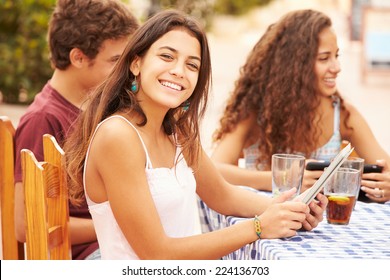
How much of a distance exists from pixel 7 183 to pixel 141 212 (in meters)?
0.67

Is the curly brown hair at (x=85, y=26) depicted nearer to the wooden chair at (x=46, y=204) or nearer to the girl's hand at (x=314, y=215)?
the wooden chair at (x=46, y=204)

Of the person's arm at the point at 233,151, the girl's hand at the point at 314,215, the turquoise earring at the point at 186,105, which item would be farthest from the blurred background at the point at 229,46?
the girl's hand at the point at 314,215

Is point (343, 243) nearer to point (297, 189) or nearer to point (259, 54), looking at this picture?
point (297, 189)

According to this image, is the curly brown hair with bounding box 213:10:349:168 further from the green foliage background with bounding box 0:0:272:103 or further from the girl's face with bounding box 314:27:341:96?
the green foliage background with bounding box 0:0:272:103

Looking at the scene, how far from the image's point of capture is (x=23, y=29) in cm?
768

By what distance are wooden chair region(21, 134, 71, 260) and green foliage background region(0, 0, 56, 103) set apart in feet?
18.0

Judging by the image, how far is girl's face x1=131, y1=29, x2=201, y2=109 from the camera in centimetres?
212

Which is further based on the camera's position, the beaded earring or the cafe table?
the beaded earring

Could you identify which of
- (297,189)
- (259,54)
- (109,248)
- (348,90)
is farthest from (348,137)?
(348,90)

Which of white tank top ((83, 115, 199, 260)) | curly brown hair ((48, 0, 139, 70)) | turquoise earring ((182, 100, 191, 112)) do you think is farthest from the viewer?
curly brown hair ((48, 0, 139, 70))

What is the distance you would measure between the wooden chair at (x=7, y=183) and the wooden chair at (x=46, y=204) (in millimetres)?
291

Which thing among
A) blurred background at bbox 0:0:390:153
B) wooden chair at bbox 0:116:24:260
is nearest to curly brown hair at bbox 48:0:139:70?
blurred background at bbox 0:0:390:153

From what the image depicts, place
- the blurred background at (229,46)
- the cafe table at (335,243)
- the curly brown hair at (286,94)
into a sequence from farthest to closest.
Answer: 1. the blurred background at (229,46)
2. the curly brown hair at (286,94)
3. the cafe table at (335,243)

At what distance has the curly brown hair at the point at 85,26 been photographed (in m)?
2.73
